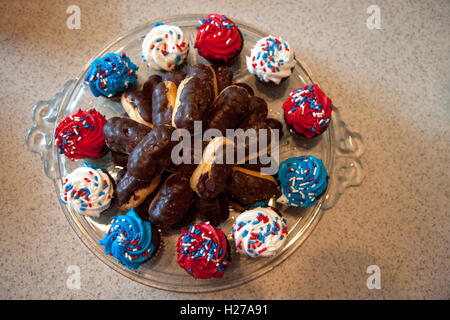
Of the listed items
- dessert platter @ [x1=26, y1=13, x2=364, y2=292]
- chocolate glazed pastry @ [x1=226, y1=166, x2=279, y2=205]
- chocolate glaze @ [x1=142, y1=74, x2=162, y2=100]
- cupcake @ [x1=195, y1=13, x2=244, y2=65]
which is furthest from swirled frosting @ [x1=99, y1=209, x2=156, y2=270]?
cupcake @ [x1=195, y1=13, x2=244, y2=65]

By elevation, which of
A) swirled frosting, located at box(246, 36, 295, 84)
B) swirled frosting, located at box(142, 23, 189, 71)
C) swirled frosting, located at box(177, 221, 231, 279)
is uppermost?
swirled frosting, located at box(142, 23, 189, 71)

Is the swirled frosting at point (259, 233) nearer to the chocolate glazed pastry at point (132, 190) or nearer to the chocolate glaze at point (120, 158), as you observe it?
the chocolate glazed pastry at point (132, 190)

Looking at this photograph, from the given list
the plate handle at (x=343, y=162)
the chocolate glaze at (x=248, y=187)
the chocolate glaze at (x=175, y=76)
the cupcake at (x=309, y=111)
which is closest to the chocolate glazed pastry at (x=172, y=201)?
the chocolate glaze at (x=248, y=187)

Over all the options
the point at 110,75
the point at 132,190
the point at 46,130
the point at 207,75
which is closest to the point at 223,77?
the point at 207,75

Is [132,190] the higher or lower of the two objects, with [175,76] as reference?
lower

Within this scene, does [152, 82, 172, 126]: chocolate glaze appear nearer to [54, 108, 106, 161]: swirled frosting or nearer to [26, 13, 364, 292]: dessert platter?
[26, 13, 364, 292]: dessert platter

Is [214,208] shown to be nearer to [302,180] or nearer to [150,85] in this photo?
[302,180]
